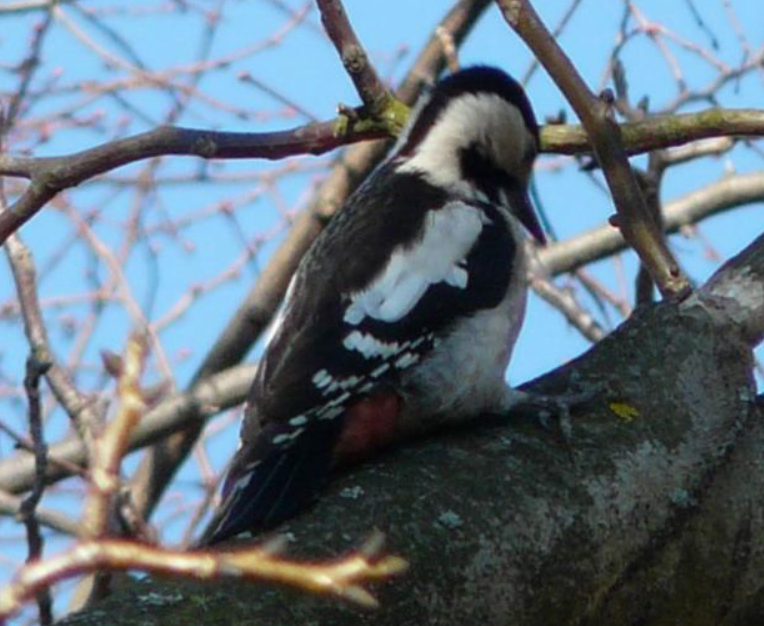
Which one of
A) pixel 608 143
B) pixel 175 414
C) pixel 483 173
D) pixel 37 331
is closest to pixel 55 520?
pixel 175 414

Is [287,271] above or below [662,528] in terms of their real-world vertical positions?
above

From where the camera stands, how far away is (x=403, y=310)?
303cm

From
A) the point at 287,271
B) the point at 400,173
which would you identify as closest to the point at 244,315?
the point at 287,271

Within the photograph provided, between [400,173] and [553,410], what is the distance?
1.08m

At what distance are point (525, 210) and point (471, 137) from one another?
0.19 meters

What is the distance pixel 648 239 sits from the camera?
316 cm

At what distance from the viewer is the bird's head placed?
11.6 feet

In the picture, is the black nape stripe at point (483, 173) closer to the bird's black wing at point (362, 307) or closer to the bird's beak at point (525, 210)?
the bird's beak at point (525, 210)

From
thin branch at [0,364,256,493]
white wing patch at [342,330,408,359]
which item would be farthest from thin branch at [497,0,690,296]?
thin branch at [0,364,256,493]

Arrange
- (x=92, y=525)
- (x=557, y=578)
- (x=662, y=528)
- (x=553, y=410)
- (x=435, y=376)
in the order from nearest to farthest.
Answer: (x=92, y=525) < (x=557, y=578) < (x=662, y=528) < (x=553, y=410) < (x=435, y=376)

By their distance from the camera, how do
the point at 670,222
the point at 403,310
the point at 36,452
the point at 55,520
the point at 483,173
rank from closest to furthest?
the point at 36,452 < the point at 403,310 < the point at 483,173 < the point at 55,520 < the point at 670,222

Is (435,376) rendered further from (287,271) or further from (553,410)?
(287,271)

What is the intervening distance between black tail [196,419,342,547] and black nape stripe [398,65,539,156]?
99cm

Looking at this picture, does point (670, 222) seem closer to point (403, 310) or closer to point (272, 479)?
point (403, 310)
